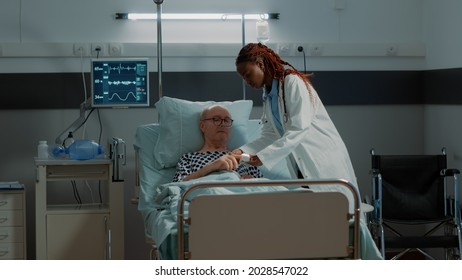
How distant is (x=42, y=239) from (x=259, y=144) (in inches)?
59.8

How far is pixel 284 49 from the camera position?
552 centimetres

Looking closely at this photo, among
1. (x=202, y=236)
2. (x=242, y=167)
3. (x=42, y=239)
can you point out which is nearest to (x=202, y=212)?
(x=202, y=236)

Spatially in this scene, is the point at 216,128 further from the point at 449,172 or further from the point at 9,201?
the point at 449,172

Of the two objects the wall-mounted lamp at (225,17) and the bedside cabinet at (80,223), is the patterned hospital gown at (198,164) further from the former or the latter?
the wall-mounted lamp at (225,17)

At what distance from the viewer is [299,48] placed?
553 cm

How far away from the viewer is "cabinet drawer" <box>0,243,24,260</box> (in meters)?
4.86

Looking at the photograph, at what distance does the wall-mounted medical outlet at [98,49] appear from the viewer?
5367mm

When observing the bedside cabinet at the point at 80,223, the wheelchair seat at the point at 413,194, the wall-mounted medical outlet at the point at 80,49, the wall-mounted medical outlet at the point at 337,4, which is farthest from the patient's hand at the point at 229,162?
the wall-mounted medical outlet at the point at 337,4

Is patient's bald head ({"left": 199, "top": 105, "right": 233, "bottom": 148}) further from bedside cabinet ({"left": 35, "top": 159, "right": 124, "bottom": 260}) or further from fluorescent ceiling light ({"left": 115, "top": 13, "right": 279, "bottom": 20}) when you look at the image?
fluorescent ceiling light ({"left": 115, "top": 13, "right": 279, "bottom": 20})

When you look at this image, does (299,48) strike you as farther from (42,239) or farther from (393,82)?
(42,239)

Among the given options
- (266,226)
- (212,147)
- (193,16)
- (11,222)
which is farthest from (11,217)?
(266,226)

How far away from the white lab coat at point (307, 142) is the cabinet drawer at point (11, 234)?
1.78m

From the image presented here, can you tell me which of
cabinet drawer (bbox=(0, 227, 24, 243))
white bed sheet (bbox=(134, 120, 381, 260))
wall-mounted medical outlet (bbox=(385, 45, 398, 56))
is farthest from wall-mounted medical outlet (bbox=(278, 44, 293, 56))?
cabinet drawer (bbox=(0, 227, 24, 243))

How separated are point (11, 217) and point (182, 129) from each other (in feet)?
3.83
